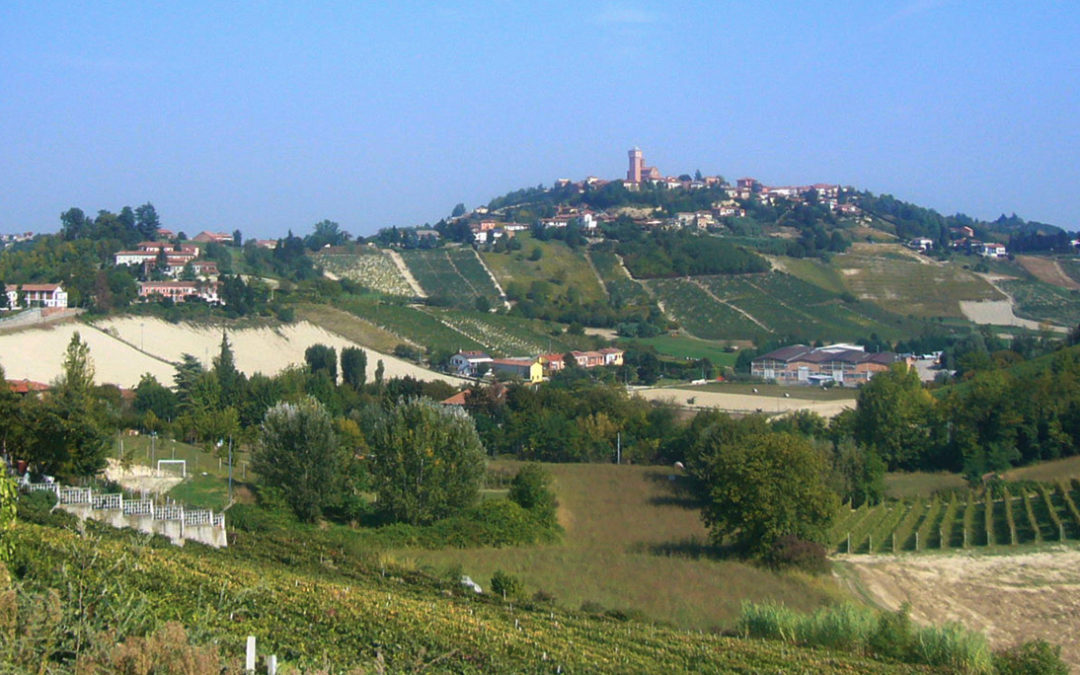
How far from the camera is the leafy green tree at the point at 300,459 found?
2498 centimetres

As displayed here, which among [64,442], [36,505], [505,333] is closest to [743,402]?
[505,333]

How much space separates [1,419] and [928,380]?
153 ft

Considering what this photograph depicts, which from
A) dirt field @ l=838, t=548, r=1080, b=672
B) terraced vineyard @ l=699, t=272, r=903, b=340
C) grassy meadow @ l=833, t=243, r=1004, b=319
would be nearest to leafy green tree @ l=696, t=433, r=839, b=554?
dirt field @ l=838, t=548, r=1080, b=672

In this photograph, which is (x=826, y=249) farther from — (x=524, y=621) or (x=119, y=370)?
(x=524, y=621)

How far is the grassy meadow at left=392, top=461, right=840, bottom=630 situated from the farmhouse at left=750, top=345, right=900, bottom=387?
31.2m

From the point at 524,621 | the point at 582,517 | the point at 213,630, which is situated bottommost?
the point at 582,517

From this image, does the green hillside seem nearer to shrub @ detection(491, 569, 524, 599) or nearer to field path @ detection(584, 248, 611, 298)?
shrub @ detection(491, 569, 524, 599)

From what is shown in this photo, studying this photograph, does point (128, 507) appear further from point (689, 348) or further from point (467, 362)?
point (689, 348)

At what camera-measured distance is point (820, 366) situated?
6078 centimetres

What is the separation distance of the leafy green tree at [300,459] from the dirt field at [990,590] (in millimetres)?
10922

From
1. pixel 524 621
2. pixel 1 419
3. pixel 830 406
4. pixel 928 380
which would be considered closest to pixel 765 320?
pixel 928 380

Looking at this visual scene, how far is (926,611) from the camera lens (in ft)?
64.1

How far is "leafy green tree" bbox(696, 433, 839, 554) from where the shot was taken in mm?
22750

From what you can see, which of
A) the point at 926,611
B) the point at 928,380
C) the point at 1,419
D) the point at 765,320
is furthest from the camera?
the point at 765,320
